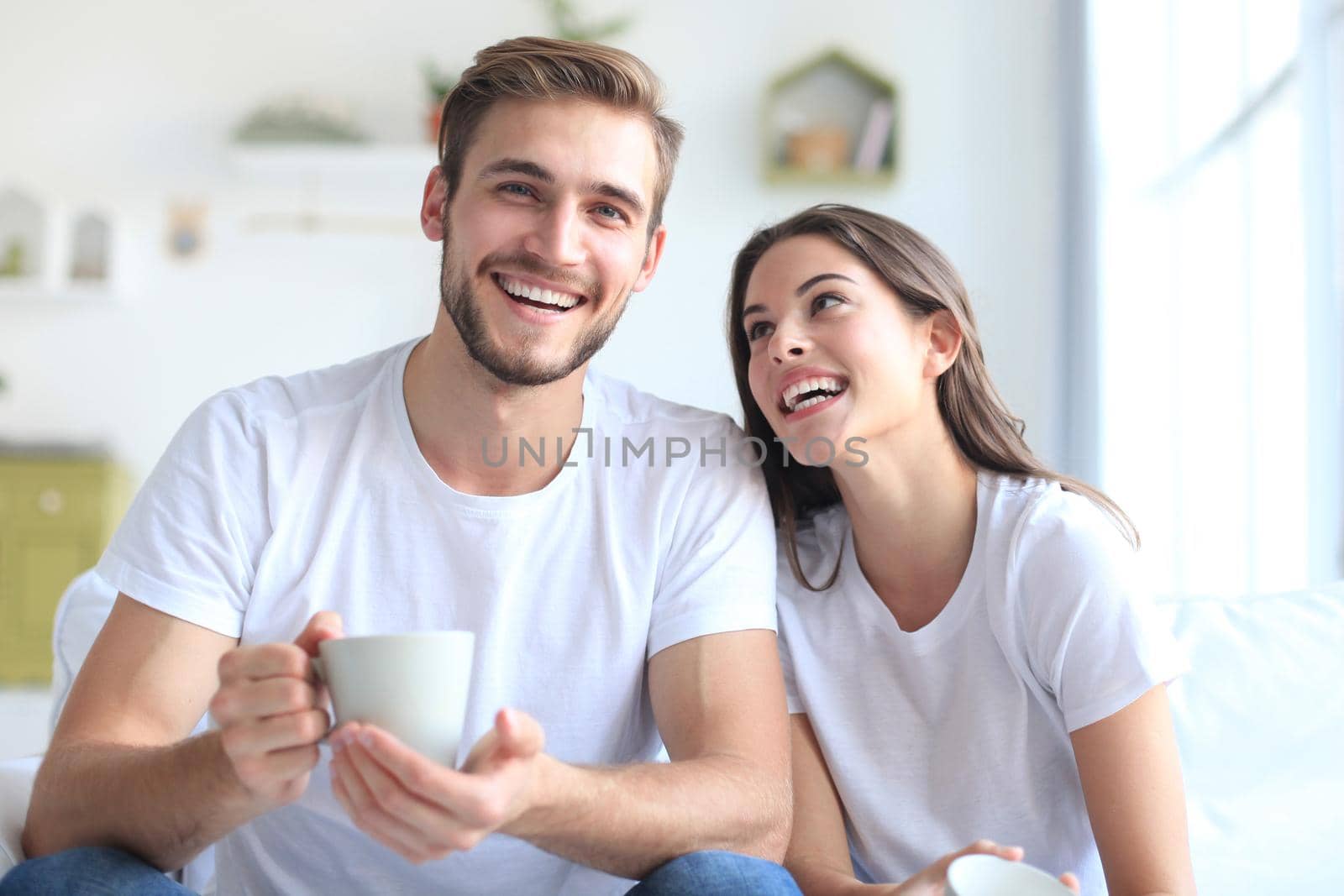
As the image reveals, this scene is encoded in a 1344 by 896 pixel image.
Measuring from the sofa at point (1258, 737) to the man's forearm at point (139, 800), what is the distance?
31 centimetres

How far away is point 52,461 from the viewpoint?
3947 mm

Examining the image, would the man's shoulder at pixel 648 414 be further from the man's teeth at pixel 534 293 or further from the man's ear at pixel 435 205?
the man's ear at pixel 435 205

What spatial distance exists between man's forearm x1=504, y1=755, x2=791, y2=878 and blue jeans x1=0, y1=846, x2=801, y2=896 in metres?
0.03

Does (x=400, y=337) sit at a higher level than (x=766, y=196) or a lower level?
lower

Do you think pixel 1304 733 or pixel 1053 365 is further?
pixel 1053 365

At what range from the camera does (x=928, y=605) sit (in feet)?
5.00

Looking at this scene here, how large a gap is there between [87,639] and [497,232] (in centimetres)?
81

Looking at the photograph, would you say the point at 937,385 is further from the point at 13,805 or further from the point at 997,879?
the point at 13,805

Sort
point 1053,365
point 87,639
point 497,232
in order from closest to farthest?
1. point 497,232
2. point 87,639
3. point 1053,365

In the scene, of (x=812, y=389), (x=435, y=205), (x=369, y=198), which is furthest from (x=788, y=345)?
(x=369, y=198)

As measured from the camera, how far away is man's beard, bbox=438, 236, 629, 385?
4.84 feet

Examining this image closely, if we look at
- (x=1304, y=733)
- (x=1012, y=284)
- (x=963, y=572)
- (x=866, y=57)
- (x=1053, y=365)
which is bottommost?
(x=1304, y=733)

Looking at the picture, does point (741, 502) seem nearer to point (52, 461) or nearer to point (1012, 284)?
point (1012, 284)

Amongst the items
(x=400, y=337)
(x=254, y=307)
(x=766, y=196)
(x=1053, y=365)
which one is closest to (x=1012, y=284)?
(x=1053, y=365)
